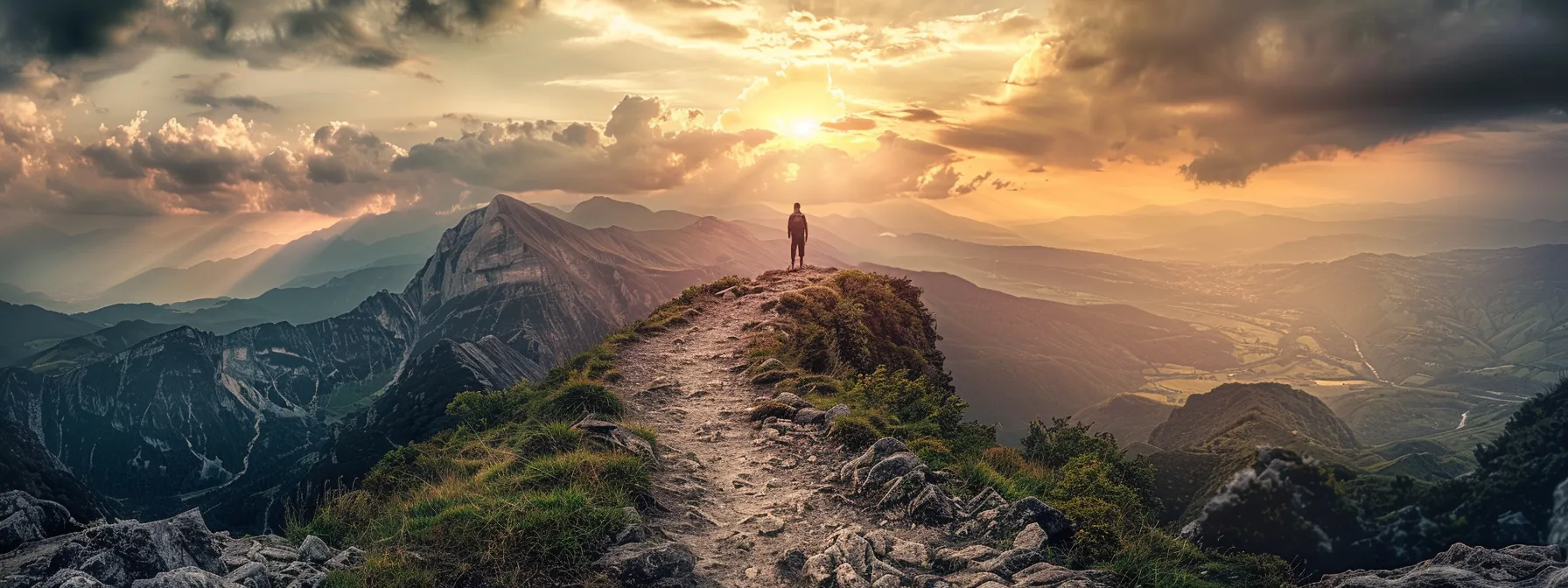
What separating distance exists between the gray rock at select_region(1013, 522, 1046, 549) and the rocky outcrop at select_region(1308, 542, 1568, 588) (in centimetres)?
429

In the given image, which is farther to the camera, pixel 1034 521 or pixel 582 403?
pixel 582 403

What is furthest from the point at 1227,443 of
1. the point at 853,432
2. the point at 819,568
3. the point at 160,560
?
the point at 160,560

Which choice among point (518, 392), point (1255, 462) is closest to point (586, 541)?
point (518, 392)

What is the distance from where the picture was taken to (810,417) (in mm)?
16781

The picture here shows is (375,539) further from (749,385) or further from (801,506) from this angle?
(749,385)

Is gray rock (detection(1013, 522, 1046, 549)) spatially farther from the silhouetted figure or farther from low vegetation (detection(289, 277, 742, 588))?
the silhouetted figure

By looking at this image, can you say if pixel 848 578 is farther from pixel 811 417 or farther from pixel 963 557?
pixel 811 417

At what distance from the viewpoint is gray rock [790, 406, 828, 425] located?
1659cm

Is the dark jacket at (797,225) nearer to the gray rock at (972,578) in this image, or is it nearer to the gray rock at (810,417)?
the gray rock at (810,417)

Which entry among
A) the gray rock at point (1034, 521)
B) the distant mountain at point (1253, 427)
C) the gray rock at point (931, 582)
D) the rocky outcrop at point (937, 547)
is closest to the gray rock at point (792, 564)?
the rocky outcrop at point (937, 547)

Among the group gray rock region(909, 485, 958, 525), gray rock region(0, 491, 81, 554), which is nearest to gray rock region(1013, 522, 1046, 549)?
gray rock region(909, 485, 958, 525)

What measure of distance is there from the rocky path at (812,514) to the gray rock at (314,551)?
446 cm

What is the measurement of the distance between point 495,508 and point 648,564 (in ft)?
8.61

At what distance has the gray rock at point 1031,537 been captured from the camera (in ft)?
31.3
